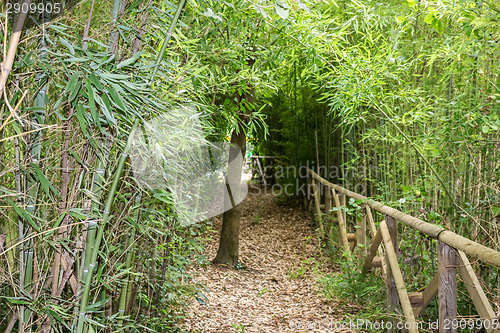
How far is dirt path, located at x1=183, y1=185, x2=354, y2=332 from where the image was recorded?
3359 mm

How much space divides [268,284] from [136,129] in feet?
11.6

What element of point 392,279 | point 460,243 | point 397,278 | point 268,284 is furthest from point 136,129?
point 268,284

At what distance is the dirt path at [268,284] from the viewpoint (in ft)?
11.0

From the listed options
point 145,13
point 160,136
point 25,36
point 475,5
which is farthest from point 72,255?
point 475,5

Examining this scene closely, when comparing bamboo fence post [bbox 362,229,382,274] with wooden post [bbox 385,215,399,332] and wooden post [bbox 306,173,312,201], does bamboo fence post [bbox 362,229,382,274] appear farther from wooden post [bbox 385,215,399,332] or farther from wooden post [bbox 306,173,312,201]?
wooden post [bbox 306,173,312,201]

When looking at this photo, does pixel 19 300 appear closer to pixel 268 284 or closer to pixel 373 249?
pixel 373 249

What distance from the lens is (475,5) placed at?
1.97m

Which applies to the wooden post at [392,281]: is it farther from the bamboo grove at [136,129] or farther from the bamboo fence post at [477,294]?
the bamboo fence post at [477,294]

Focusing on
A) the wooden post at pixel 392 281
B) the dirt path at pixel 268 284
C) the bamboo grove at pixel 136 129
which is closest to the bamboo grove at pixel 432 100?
the bamboo grove at pixel 136 129

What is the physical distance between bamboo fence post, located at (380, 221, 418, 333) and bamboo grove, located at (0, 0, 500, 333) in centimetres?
20

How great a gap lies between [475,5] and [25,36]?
6.34 feet

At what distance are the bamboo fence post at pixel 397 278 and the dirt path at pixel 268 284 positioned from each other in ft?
3.50

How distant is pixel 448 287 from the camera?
1.70m

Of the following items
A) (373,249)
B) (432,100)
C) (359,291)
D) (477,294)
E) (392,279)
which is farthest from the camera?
(359,291)
